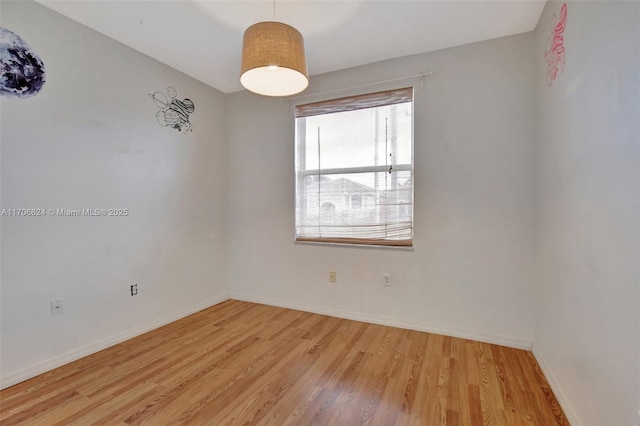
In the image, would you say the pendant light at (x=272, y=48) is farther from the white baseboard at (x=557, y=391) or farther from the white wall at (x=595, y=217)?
the white baseboard at (x=557, y=391)

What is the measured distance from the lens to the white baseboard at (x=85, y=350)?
6.22ft

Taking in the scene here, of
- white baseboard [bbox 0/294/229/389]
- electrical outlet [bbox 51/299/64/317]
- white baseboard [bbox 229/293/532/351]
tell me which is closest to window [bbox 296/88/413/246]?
white baseboard [bbox 229/293/532/351]

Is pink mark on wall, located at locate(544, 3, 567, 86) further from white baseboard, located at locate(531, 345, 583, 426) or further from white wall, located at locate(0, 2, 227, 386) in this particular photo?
white wall, located at locate(0, 2, 227, 386)

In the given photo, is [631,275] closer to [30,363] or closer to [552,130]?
[552,130]

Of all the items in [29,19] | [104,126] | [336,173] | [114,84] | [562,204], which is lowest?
[562,204]

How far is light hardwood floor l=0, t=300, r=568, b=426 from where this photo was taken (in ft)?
5.22

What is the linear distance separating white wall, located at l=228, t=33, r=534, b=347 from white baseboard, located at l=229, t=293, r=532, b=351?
0.01 m

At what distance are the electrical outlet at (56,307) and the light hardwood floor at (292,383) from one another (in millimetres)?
401

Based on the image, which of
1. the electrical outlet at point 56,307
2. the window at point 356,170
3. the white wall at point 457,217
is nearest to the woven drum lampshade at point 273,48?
the window at point 356,170

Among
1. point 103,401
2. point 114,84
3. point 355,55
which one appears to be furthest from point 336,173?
point 103,401

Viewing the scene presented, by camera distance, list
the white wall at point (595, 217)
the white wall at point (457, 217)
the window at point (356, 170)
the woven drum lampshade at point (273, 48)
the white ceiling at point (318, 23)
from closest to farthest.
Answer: the white wall at point (595, 217) < the woven drum lampshade at point (273, 48) < the white ceiling at point (318, 23) < the white wall at point (457, 217) < the window at point (356, 170)

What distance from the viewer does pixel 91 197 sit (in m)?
2.30

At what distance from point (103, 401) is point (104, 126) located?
201 centimetres

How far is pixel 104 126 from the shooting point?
238cm
